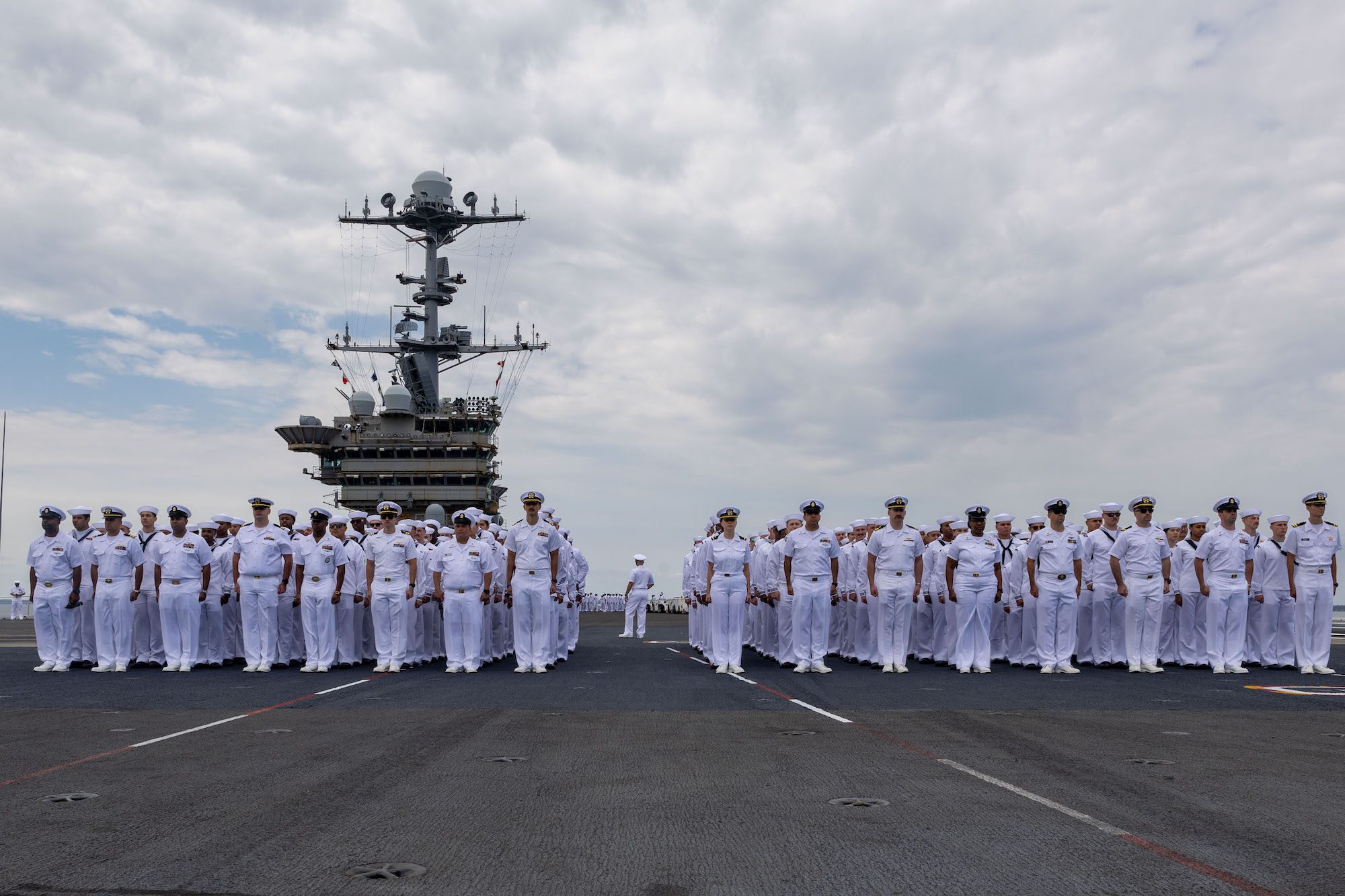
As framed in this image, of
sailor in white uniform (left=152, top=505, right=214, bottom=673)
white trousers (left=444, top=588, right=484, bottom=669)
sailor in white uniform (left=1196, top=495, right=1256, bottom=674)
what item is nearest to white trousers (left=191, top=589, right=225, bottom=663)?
sailor in white uniform (left=152, top=505, right=214, bottom=673)

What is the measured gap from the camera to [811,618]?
13500mm

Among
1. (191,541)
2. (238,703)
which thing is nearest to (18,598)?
(191,541)

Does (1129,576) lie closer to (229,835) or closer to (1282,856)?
(1282,856)

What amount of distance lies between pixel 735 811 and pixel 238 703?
6617 millimetres

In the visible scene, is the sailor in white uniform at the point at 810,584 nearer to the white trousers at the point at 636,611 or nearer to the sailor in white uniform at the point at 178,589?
the sailor in white uniform at the point at 178,589

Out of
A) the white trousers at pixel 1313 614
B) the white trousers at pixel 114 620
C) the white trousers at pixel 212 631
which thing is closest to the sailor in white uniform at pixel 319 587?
the white trousers at pixel 212 631

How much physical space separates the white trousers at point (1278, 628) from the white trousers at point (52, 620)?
1786 centimetres

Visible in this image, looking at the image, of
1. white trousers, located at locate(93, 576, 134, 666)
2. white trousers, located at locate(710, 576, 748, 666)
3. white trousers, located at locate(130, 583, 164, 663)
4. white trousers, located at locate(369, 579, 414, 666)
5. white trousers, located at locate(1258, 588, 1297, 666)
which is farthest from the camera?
white trousers, located at locate(130, 583, 164, 663)

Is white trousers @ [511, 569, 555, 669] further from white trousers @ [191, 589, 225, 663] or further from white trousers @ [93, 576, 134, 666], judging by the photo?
white trousers @ [93, 576, 134, 666]

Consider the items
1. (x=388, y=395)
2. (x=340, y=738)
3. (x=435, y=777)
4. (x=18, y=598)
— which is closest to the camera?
(x=435, y=777)

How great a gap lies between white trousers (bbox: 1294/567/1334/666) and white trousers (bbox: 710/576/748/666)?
783 cm

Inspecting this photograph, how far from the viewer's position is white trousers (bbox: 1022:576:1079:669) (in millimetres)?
13766

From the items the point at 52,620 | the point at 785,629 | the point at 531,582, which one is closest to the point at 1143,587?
the point at 785,629

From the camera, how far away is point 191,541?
1416 centimetres
